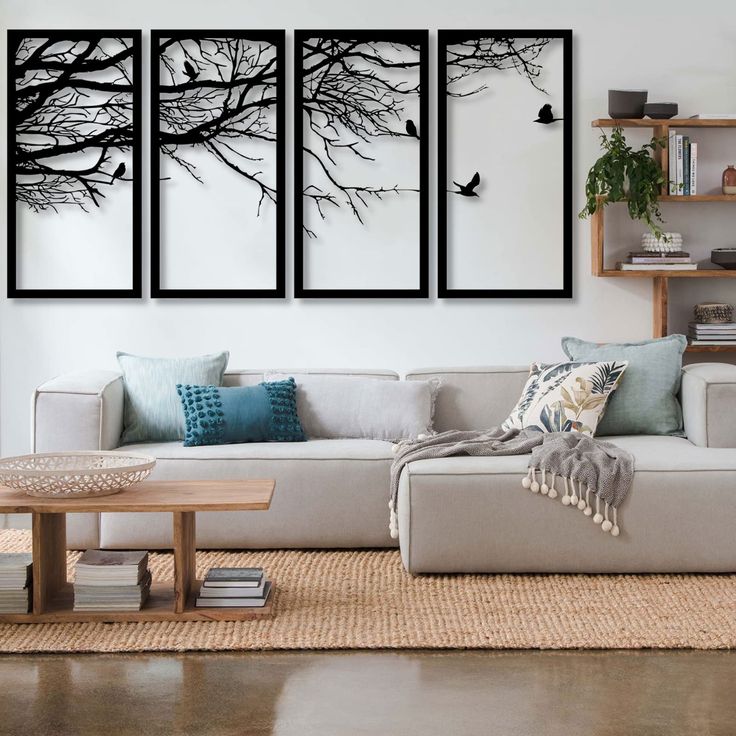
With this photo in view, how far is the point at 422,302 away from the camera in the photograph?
492 centimetres

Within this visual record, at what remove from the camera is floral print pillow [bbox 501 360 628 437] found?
4.06 metres

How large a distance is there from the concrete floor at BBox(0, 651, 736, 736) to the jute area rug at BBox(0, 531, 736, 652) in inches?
2.8

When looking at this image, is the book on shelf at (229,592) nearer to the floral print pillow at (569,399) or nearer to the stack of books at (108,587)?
the stack of books at (108,587)

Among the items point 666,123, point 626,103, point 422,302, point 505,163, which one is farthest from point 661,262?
point 422,302

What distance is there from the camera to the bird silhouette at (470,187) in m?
4.87

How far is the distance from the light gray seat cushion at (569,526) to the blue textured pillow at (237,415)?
0.84m

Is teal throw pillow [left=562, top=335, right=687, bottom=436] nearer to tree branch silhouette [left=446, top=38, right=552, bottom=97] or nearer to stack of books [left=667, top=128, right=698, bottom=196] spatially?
stack of books [left=667, top=128, right=698, bottom=196]

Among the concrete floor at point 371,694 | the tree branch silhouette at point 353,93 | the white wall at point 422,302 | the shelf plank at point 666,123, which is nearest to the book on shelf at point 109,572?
the concrete floor at point 371,694

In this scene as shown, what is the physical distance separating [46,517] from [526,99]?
3.03 metres

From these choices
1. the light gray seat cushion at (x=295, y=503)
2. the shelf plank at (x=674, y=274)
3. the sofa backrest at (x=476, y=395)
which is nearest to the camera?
the light gray seat cushion at (x=295, y=503)

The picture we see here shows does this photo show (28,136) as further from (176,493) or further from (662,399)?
(662,399)

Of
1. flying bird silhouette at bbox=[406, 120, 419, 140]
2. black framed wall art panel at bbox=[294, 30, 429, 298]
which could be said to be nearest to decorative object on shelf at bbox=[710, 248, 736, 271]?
black framed wall art panel at bbox=[294, 30, 429, 298]

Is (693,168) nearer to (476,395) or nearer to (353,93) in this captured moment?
(476,395)

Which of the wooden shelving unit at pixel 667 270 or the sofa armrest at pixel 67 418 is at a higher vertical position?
the wooden shelving unit at pixel 667 270
